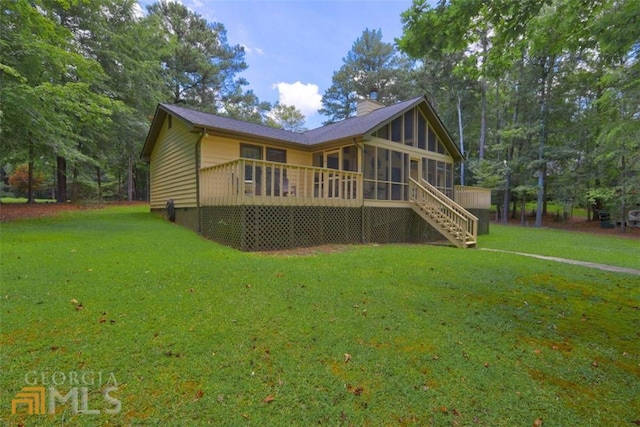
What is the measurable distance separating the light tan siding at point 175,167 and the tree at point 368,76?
2241 cm

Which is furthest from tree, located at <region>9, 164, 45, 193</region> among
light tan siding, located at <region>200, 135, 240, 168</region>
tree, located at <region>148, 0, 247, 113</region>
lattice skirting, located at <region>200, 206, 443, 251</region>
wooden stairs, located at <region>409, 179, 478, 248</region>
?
wooden stairs, located at <region>409, 179, 478, 248</region>

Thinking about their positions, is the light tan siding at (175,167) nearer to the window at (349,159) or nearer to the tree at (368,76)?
the window at (349,159)

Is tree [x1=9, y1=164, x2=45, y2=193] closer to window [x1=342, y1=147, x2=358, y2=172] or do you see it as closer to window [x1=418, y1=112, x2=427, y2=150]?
window [x1=342, y1=147, x2=358, y2=172]

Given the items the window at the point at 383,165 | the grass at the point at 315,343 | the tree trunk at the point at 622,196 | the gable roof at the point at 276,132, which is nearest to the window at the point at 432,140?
the gable roof at the point at 276,132

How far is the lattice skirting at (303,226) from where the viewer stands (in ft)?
25.9

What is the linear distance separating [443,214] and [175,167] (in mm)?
10476

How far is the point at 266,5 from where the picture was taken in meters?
11.3

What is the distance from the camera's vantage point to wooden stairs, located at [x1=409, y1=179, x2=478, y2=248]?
10.4 m

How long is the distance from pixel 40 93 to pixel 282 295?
9.60 meters

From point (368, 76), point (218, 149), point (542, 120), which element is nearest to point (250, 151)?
point (218, 149)

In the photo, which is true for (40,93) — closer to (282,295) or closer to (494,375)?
(282,295)

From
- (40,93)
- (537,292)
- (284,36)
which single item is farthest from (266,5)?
(537,292)

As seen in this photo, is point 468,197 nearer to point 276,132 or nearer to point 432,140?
point 432,140

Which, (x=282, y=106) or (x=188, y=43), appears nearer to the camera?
(x=188, y=43)
